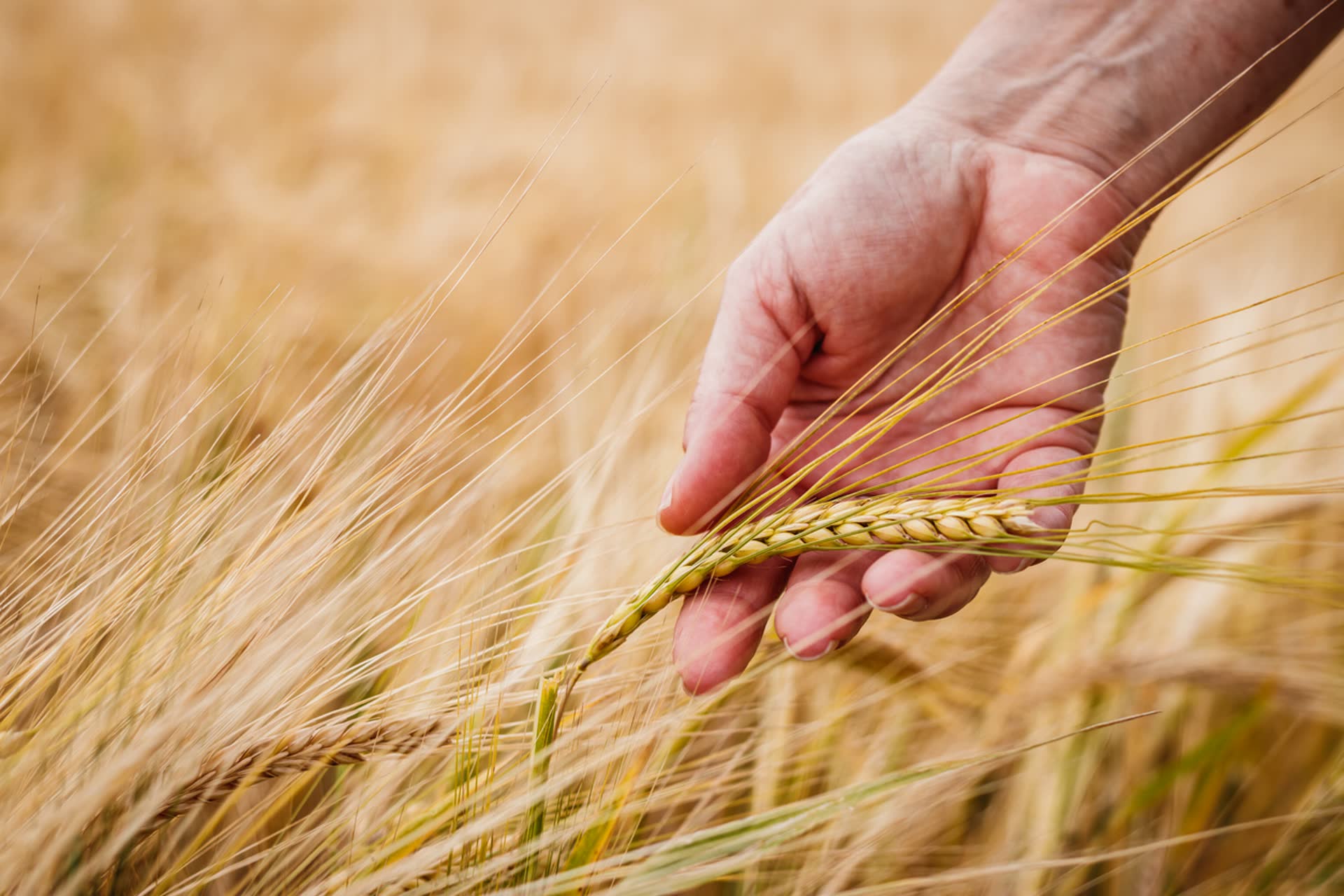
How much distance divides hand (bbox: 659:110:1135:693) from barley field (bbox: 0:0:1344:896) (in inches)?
3.0

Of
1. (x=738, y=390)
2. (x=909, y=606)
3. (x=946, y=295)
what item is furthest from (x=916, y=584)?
(x=946, y=295)

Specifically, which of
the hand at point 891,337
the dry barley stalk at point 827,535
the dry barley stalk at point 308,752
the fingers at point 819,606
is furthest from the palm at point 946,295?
the dry barley stalk at point 308,752

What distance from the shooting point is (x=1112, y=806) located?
87 centimetres

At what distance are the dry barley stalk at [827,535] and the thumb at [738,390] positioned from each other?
102 mm

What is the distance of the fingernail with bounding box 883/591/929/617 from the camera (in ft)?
1.97

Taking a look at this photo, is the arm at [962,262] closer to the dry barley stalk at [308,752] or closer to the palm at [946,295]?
the palm at [946,295]

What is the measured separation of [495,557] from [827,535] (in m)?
0.29

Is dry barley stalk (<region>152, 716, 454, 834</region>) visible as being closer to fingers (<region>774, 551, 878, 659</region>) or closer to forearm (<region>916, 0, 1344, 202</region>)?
fingers (<region>774, 551, 878, 659</region>)

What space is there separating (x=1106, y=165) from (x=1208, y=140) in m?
0.18

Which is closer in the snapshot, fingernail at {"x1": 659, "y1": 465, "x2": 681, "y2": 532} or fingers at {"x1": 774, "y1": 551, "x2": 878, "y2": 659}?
fingers at {"x1": 774, "y1": 551, "x2": 878, "y2": 659}

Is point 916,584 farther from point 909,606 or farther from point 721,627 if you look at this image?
point 721,627

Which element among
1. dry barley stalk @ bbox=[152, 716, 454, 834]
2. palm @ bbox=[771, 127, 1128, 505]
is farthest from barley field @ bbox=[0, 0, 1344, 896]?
palm @ bbox=[771, 127, 1128, 505]

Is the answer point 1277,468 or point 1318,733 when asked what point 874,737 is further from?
point 1277,468

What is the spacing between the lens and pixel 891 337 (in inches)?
35.2
